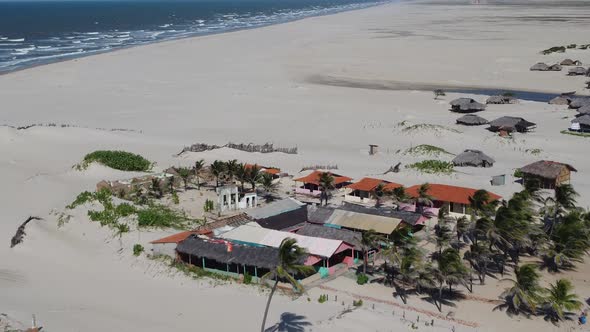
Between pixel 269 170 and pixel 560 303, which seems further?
pixel 269 170

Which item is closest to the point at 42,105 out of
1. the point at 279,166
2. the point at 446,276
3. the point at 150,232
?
the point at 279,166

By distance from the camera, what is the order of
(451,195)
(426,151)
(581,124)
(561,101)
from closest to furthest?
(451,195), (426,151), (581,124), (561,101)

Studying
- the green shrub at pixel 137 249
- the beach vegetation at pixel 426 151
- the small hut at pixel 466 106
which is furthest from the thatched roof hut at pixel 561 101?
the green shrub at pixel 137 249

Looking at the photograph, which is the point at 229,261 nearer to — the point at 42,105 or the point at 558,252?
the point at 558,252

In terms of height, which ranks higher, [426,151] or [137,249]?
[137,249]

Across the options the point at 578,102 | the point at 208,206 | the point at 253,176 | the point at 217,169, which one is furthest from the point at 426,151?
the point at 578,102

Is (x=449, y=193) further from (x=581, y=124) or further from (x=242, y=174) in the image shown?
(x=581, y=124)

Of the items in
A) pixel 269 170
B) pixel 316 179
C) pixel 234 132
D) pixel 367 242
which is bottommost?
pixel 234 132
